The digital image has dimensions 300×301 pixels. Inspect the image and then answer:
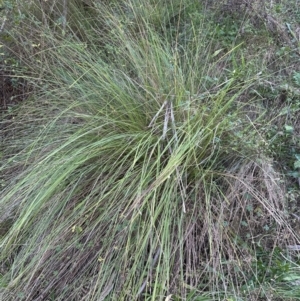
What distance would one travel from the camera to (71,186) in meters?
1.73

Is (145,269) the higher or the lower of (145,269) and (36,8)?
the lower

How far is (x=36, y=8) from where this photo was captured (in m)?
2.42

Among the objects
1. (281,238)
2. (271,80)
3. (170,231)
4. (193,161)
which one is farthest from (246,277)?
(271,80)

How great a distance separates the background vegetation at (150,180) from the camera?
1541 millimetres

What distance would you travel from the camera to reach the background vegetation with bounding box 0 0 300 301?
1541 mm

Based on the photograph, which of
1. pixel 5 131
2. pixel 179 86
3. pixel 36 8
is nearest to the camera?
pixel 179 86

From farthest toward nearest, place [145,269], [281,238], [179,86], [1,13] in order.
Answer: [1,13]
[179,86]
[281,238]
[145,269]

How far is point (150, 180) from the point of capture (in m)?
1.64

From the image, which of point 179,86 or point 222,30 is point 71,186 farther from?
point 222,30

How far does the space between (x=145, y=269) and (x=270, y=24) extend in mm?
1621

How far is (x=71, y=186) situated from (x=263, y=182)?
0.79m

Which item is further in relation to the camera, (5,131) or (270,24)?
(270,24)

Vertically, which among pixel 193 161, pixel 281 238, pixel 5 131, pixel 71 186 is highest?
pixel 5 131

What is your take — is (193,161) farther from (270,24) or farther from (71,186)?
(270,24)
